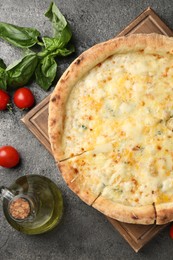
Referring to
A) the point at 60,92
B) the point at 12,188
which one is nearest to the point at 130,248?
the point at 12,188

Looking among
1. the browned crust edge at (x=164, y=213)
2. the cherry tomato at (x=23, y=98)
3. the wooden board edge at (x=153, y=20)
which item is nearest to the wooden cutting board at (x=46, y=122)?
the wooden board edge at (x=153, y=20)

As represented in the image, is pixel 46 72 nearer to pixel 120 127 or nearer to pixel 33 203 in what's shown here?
pixel 120 127

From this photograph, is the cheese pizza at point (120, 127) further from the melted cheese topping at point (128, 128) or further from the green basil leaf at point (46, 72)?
the green basil leaf at point (46, 72)

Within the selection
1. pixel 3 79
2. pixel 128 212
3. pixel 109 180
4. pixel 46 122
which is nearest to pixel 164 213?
pixel 128 212

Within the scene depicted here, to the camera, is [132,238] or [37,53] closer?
[132,238]

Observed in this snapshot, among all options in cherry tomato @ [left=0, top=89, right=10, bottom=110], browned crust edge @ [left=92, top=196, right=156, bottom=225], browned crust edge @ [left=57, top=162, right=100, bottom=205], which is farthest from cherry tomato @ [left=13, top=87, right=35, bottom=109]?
browned crust edge @ [left=92, top=196, right=156, bottom=225]
